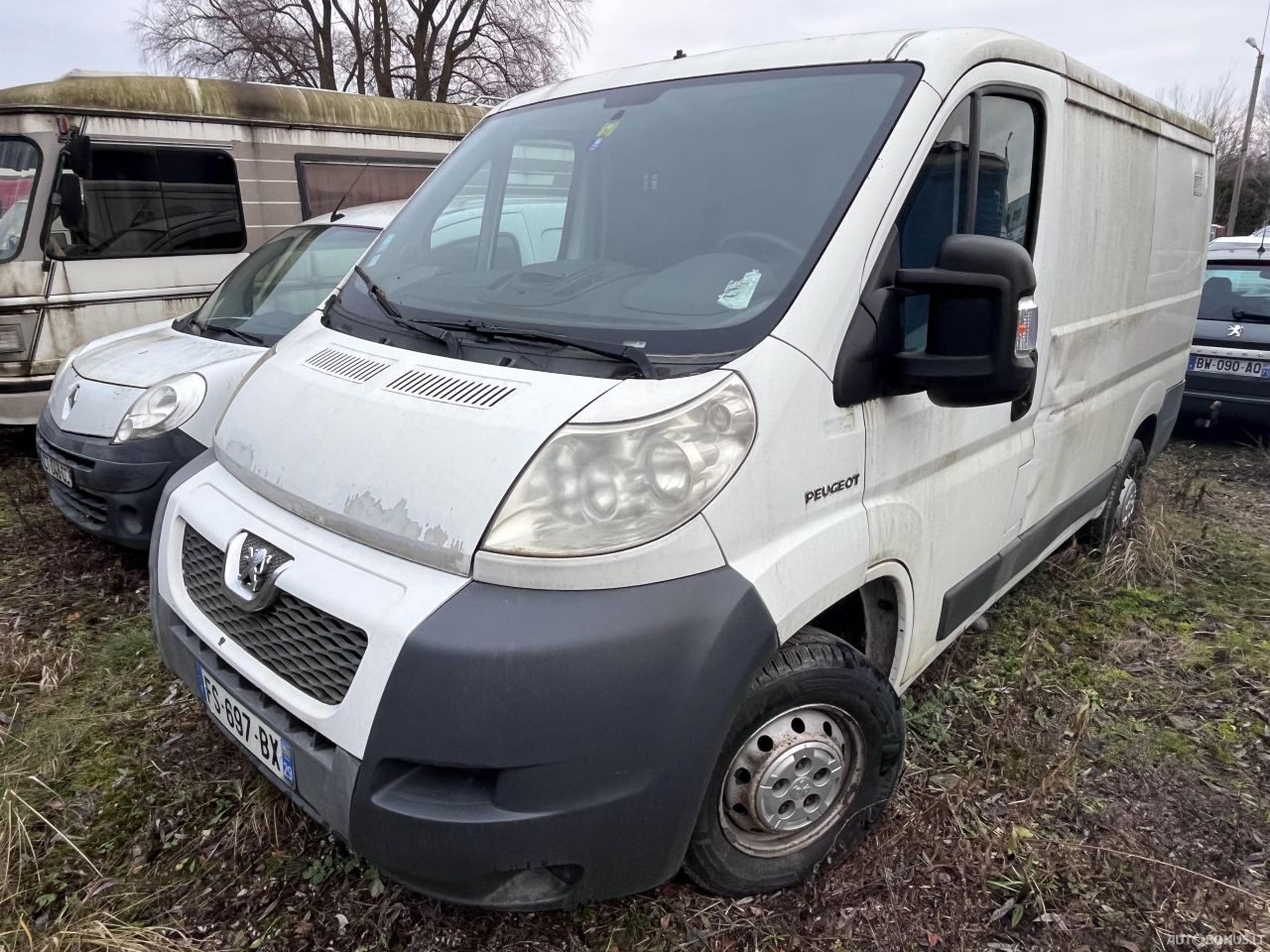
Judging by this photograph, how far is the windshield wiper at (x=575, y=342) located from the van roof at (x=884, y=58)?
3.51 feet

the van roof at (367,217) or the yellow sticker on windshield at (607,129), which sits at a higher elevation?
the yellow sticker on windshield at (607,129)

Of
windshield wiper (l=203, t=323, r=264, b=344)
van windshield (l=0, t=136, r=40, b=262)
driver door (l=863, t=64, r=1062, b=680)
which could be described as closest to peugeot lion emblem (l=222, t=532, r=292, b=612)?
driver door (l=863, t=64, r=1062, b=680)

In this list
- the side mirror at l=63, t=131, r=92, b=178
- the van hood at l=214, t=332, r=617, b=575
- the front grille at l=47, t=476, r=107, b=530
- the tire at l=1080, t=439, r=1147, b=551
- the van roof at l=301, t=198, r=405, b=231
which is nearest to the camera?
the van hood at l=214, t=332, r=617, b=575

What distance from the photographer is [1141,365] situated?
397 cm

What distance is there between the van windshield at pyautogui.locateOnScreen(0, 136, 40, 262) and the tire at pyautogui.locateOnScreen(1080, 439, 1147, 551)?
7059 millimetres

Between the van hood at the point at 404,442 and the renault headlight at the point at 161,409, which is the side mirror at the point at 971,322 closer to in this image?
the van hood at the point at 404,442

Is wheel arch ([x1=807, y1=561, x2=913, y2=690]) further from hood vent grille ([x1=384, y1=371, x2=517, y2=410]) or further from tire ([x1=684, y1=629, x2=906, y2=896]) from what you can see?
hood vent grille ([x1=384, y1=371, x2=517, y2=410])

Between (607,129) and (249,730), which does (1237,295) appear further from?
(249,730)

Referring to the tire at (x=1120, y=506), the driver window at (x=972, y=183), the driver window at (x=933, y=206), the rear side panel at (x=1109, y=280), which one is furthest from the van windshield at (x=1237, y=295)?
the driver window at (x=933, y=206)

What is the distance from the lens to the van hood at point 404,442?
1.77m

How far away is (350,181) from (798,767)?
7.30 meters

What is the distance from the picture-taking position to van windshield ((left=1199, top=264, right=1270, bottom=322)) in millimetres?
6219

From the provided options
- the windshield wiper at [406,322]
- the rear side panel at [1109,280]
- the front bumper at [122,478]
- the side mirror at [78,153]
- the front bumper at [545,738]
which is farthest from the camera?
the side mirror at [78,153]

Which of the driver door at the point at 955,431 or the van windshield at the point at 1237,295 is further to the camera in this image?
the van windshield at the point at 1237,295
